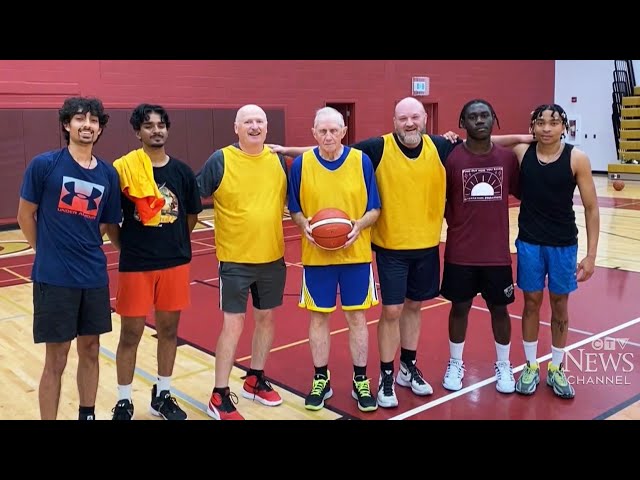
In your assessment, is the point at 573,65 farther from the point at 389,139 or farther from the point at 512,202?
the point at 389,139

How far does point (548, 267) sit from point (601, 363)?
3.61 ft

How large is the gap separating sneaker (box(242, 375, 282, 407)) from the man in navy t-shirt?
1.12 metres

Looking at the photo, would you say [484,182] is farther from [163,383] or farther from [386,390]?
[163,383]

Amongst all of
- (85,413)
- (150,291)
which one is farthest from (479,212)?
(85,413)

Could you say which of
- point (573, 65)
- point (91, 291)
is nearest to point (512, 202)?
point (573, 65)

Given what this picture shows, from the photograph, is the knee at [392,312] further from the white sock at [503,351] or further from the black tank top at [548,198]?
the black tank top at [548,198]

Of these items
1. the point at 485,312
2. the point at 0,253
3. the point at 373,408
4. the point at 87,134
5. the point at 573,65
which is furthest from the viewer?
the point at 573,65

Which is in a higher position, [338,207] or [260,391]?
[338,207]

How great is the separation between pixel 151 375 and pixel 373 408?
161 cm

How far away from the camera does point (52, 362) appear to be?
10.0 ft

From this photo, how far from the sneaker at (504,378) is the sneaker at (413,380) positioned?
436 mm

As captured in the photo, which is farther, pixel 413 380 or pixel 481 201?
pixel 413 380

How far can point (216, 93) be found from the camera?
12969 millimetres

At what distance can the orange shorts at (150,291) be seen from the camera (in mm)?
3383
